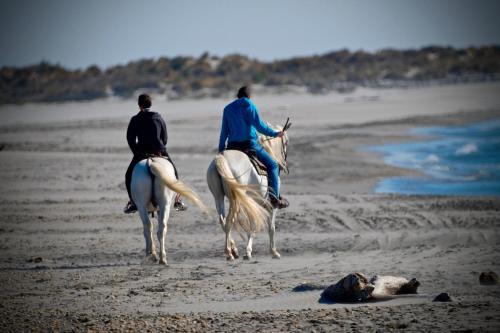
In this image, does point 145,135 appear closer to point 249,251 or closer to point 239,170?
point 239,170

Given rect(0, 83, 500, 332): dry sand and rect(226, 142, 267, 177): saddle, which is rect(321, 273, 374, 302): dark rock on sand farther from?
rect(226, 142, 267, 177): saddle

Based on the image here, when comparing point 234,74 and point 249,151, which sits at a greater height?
point 234,74

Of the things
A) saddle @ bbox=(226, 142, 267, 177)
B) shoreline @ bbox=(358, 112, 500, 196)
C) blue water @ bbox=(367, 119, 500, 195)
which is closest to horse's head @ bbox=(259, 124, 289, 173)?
saddle @ bbox=(226, 142, 267, 177)

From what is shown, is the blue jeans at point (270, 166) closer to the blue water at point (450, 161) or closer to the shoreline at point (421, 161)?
the shoreline at point (421, 161)

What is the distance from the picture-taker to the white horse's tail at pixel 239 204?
9.54 meters

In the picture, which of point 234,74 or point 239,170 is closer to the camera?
point 239,170

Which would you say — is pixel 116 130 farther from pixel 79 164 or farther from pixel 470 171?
pixel 470 171

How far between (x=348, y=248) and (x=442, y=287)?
246 cm

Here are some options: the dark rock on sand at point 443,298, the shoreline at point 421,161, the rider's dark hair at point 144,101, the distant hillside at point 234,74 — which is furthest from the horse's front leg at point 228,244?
the distant hillside at point 234,74

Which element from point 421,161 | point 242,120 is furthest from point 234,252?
point 421,161

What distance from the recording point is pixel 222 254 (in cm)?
1022

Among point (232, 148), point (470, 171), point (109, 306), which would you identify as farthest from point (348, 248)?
point (470, 171)

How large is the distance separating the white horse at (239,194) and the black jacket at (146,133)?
0.82m

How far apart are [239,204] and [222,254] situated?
1.01 m
